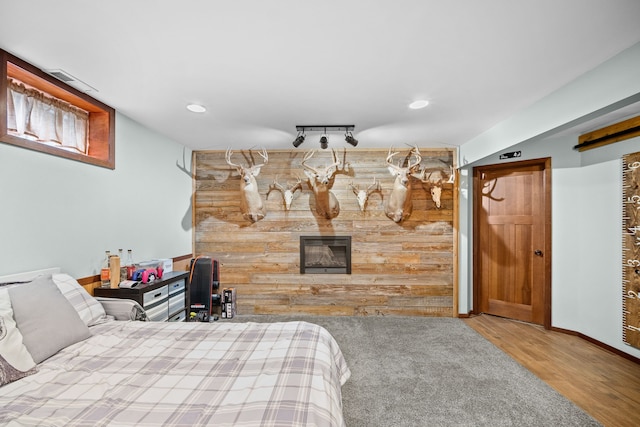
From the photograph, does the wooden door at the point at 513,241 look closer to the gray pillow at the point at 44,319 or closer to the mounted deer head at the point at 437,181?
the mounted deer head at the point at 437,181

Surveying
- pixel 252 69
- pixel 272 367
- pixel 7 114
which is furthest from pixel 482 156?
pixel 7 114

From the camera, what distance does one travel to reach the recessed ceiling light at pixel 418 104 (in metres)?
2.64

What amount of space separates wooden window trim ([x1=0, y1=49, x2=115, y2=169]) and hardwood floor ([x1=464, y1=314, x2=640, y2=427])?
4.52 metres

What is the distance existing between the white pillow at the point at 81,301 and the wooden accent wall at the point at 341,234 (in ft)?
7.35

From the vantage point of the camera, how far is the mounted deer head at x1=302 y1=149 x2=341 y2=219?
403cm

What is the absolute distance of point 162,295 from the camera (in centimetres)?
288

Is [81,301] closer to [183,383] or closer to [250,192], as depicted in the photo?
[183,383]

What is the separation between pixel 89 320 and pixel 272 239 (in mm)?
2529

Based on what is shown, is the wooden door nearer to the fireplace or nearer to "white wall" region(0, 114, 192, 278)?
the fireplace

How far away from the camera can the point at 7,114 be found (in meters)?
2.01

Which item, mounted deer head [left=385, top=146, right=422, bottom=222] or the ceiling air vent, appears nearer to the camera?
the ceiling air vent

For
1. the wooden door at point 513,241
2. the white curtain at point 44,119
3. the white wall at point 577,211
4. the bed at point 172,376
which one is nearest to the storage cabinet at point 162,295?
the bed at point 172,376

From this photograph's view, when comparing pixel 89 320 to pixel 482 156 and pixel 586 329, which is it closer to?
pixel 482 156

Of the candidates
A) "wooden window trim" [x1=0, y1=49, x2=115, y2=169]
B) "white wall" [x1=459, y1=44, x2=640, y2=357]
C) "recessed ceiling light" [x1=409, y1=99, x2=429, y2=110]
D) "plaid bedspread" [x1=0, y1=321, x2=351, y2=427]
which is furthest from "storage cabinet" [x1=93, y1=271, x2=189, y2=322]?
"white wall" [x1=459, y1=44, x2=640, y2=357]
